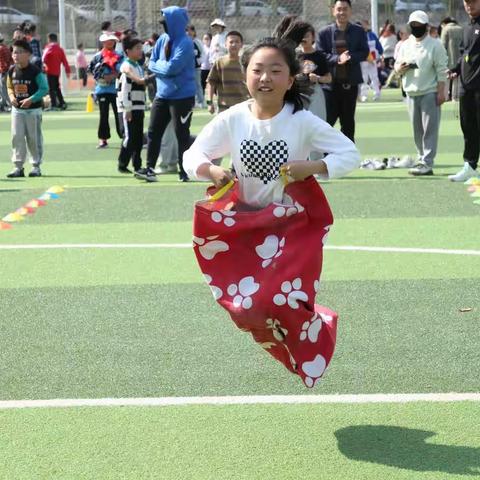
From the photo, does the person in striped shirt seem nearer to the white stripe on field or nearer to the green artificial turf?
the white stripe on field

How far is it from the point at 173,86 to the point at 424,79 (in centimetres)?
316

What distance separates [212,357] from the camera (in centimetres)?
639

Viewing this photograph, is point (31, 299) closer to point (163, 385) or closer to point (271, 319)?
point (163, 385)

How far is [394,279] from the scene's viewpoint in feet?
27.2

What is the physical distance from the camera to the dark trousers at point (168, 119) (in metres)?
14.3

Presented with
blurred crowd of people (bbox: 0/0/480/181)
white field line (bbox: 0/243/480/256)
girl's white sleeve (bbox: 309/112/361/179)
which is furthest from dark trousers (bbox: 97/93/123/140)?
girl's white sleeve (bbox: 309/112/361/179)

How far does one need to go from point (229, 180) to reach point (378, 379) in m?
1.54

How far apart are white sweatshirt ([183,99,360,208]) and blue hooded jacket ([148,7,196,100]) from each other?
9.14m

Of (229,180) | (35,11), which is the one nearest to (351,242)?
(229,180)

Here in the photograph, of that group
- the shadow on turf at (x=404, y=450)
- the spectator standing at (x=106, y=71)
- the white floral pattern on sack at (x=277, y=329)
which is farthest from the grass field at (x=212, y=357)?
the spectator standing at (x=106, y=71)

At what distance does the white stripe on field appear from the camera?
5.49 meters

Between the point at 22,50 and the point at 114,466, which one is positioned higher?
the point at 22,50

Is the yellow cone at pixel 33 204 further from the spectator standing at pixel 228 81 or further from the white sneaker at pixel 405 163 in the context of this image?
the white sneaker at pixel 405 163

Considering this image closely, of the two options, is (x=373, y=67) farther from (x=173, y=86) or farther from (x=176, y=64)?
(x=176, y=64)
